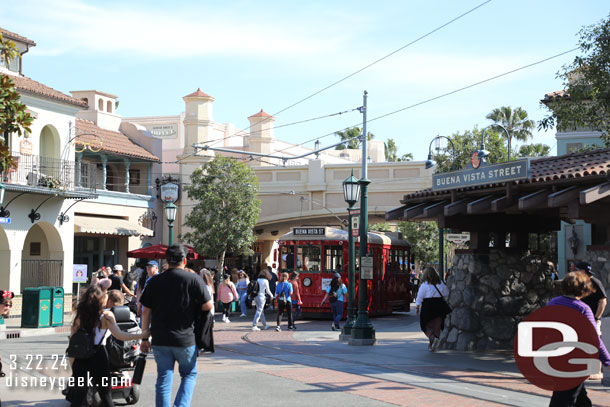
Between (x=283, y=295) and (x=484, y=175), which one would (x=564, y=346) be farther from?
(x=283, y=295)

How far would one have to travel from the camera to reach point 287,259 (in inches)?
999

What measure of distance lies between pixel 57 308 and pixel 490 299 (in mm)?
11768

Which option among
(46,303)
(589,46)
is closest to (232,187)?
(46,303)

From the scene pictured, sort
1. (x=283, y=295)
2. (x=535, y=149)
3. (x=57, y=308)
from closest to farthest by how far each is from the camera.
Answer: (x=283, y=295) → (x=57, y=308) → (x=535, y=149)

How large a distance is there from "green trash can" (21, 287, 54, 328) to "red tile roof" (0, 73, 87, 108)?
28.7 feet

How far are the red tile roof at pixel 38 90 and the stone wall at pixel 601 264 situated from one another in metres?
20.2

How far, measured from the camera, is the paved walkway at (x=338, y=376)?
993cm

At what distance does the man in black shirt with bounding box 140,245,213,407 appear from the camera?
714 cm

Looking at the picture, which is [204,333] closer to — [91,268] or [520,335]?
[520,335]

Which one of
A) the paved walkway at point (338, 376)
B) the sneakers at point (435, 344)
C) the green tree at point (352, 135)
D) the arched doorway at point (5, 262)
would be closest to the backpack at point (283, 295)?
the paved walkway at point (338, 376)

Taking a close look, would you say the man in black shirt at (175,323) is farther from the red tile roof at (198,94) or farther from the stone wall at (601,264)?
the red tile roof at (198,94)

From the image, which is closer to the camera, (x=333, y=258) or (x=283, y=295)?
(x=283, y=295)

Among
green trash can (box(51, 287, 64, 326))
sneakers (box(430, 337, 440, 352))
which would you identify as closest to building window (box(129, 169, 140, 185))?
green trash can (box(51, 287, 64, 326))

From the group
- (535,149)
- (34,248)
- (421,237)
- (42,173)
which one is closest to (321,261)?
(42,173)
